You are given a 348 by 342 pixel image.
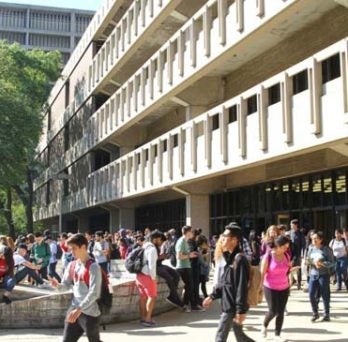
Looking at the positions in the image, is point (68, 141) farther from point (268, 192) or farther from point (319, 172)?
point (319, 172)

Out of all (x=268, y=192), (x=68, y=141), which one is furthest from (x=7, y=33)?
(x=268, y=192)

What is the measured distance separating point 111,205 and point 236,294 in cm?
3151

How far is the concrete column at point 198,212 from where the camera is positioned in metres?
27.2

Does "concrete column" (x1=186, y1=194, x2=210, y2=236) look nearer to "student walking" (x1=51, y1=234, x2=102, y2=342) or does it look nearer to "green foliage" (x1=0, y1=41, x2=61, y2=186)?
"green foliage" (x1=0, y1=41, x2=61, y2=186)

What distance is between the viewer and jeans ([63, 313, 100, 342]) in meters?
6.63

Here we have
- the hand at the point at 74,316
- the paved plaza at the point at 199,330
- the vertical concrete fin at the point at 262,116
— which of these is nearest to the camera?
the hand at the point at 74,316

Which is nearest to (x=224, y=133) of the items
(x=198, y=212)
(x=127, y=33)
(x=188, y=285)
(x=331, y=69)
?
(x=331, y=69)

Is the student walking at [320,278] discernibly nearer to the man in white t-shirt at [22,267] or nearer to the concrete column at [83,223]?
the man in white t-shirt at [22,267]

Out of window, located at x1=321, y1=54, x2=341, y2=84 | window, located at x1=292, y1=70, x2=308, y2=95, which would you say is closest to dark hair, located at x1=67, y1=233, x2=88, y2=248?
window, located at x1=321, y1=54, x2=341, y2=84

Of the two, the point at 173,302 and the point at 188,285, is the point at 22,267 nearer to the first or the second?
the point at 173,302

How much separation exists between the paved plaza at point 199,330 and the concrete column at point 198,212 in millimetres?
14298

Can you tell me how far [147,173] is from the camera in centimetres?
2889

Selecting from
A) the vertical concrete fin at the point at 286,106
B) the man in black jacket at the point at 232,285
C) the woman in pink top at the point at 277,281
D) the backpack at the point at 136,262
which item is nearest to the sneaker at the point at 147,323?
the backpack at the point at 136,262

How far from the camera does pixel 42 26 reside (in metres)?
108
